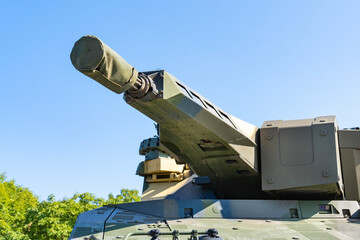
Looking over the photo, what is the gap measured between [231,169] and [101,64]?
438cm

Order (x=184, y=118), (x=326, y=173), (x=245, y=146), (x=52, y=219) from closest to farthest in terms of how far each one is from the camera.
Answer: (x=184, y=118)
(x=326, y=173)
(x=245, y=146)
(x=52, y=219)

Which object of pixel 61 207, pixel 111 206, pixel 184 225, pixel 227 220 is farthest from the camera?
pixel 61 207

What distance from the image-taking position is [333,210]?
8812 millimetres

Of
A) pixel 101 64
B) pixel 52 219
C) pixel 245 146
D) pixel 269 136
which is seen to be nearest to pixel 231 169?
pixel 245 146

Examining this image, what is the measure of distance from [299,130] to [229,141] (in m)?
1.85

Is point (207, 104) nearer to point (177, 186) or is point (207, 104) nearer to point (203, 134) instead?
point (203, 134)

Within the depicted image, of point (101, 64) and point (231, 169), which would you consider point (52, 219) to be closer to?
point (231, 169)

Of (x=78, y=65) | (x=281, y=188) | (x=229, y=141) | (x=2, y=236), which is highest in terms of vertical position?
(x=78, y=65)

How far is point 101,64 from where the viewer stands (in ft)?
22.4

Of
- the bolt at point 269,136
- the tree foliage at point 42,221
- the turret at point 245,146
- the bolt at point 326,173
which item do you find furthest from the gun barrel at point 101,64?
the tree foliage at point 42,221

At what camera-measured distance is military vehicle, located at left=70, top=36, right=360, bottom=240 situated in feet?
23.5

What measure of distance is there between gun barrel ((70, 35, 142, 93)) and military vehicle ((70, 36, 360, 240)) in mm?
17

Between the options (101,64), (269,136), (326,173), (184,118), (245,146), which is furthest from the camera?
(269,136)

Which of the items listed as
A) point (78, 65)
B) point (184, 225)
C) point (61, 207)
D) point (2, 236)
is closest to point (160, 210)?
point (184, 225)
